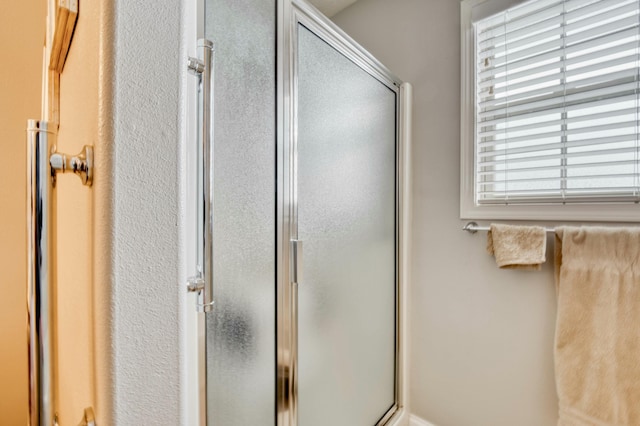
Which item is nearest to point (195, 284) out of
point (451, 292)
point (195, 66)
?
point (195, 66)

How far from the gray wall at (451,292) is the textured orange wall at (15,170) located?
61.8 inches

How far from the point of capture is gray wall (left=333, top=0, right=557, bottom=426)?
1.35 meters

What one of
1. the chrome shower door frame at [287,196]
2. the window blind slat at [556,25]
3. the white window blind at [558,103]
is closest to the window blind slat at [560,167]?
the white window blind at [558,103]

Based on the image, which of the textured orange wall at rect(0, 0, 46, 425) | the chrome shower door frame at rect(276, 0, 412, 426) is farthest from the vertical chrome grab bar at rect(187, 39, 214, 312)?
the textured orange wall at rect(0, 0, 46, 425)

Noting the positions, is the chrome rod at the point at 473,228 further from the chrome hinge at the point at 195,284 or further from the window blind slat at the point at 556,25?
the chrome hinge at the point at 195,284

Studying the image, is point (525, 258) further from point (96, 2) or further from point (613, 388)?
point (96, 2)

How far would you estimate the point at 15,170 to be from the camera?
1.18 m

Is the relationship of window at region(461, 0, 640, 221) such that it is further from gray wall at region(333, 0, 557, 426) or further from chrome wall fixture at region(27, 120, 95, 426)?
chrome wall fixture at region(27, 120, 95, 426)

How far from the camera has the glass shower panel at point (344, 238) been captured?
104cm

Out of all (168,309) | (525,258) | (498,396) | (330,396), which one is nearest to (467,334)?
(498,396)

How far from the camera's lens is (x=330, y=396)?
1.16 m

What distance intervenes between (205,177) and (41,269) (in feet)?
0.91

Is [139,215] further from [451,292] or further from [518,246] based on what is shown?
[451,292]

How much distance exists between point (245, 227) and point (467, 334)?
48.5 inches
